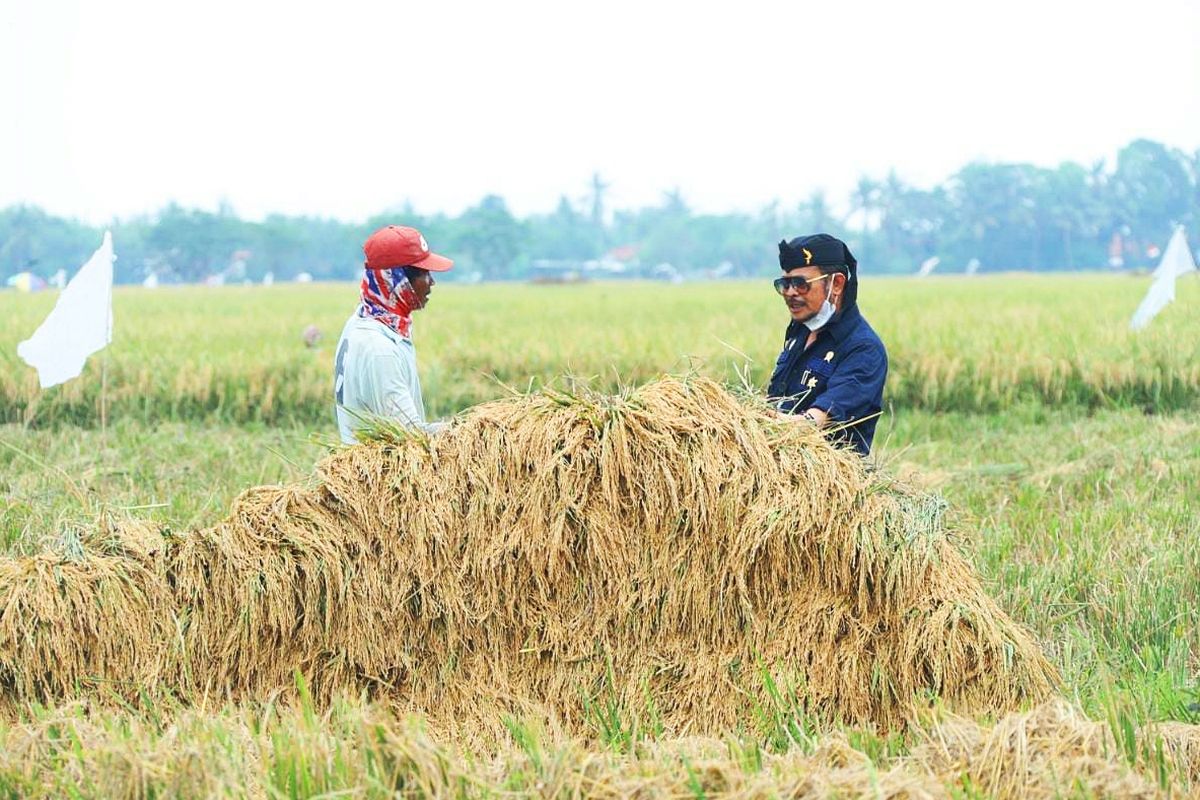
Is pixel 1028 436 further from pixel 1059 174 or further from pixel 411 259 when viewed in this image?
pixel 1059 174

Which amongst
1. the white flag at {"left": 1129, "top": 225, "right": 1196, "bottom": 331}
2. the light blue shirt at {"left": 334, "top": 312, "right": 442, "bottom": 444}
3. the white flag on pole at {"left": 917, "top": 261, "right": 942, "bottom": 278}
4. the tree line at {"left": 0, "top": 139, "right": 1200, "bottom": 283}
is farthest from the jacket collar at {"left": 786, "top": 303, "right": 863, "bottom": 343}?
the tree line at {"left": 0, "top": 139, "right": 1200, "bottom": 283}

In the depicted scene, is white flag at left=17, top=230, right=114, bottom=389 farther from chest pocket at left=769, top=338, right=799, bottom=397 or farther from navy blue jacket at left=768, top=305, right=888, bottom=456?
navy blue jacket at left=768, top=305, right=888, bottom=456

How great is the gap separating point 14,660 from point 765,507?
2.50 meters

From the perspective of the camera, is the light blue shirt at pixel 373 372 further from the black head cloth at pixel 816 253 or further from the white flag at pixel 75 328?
the white flag at pixel 75 328

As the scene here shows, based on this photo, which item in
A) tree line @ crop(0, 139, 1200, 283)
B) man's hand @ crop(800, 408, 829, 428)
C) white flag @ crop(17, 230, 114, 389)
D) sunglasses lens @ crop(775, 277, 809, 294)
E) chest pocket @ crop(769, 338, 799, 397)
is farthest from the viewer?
tree line @ crop(0, 139, 1200, 283)

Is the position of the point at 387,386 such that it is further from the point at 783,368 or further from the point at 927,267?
the point at 927,267

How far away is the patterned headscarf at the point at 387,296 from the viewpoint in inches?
193

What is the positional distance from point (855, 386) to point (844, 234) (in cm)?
10204

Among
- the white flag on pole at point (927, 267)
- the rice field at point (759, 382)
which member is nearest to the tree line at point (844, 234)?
the white flag on pole at point (927, 267)

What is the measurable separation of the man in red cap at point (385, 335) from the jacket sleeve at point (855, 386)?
1582mm

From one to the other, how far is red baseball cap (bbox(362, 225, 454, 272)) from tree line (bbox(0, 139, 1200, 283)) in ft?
277

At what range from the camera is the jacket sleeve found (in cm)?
467

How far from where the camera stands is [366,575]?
413 centimetres

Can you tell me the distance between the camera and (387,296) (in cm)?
492
